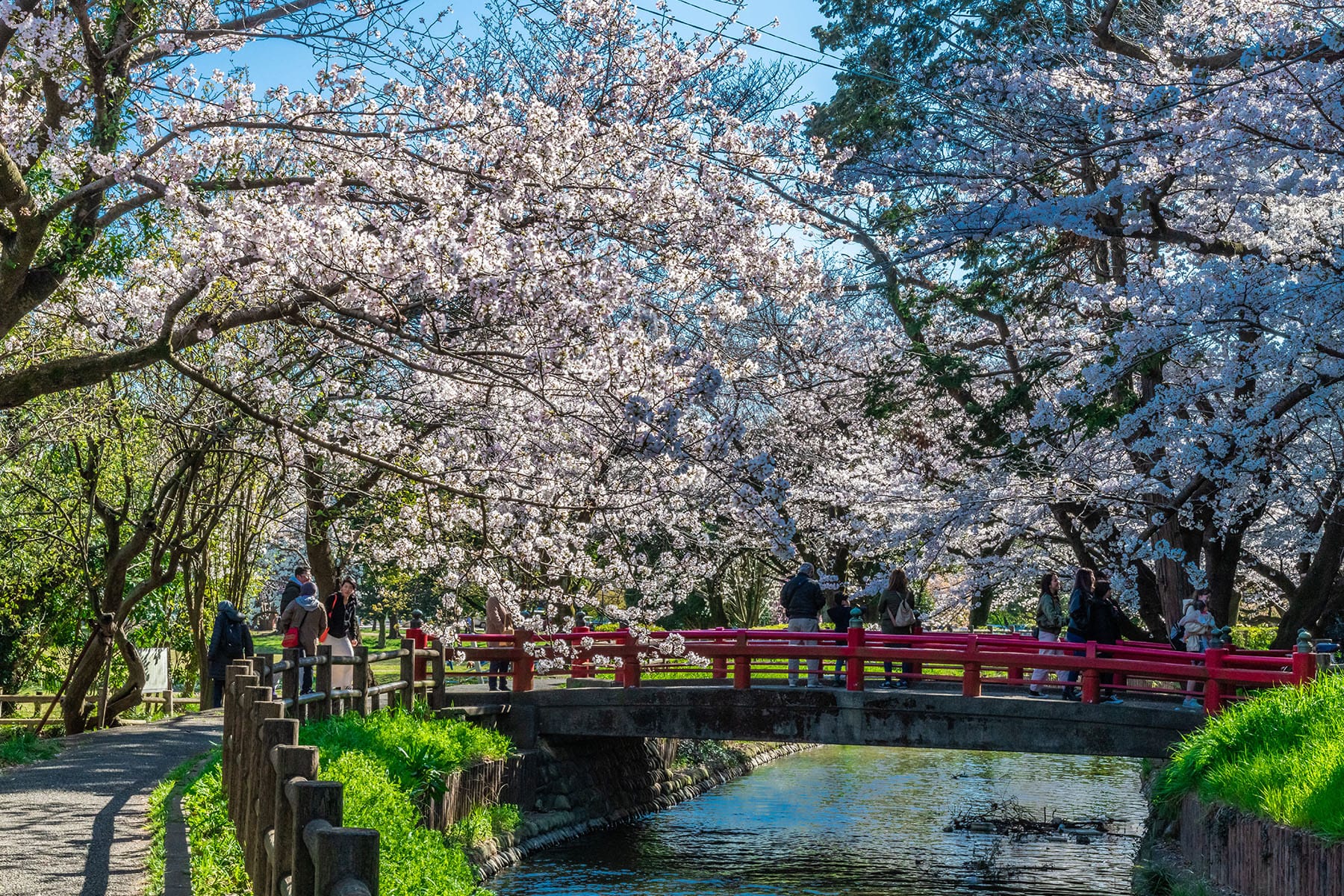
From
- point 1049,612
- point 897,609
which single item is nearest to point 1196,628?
point 1049,612

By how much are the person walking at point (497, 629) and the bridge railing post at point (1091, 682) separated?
26.1ft

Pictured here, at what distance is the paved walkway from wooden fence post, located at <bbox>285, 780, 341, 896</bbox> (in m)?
3.85

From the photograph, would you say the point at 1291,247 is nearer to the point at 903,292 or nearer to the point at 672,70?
the point at 903,292

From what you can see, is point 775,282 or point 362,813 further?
point 775,282

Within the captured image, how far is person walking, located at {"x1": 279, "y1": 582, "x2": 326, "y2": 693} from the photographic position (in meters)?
15.7

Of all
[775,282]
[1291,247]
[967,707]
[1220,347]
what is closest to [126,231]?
[775,282]

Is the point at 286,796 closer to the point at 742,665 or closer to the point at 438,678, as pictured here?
the point at 438,678

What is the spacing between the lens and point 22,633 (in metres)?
23.5

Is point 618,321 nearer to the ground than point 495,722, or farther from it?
farther from it

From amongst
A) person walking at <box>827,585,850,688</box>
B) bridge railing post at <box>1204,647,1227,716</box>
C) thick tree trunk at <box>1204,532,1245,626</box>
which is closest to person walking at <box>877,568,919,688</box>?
person walking at <box>827,585,850,688</box>

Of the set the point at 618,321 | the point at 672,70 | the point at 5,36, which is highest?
the point at 672,70

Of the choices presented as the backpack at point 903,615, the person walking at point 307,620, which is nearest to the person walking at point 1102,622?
the backpack at point 903,615

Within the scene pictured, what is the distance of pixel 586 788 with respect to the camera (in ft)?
60.3

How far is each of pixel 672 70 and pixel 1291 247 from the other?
774cm
